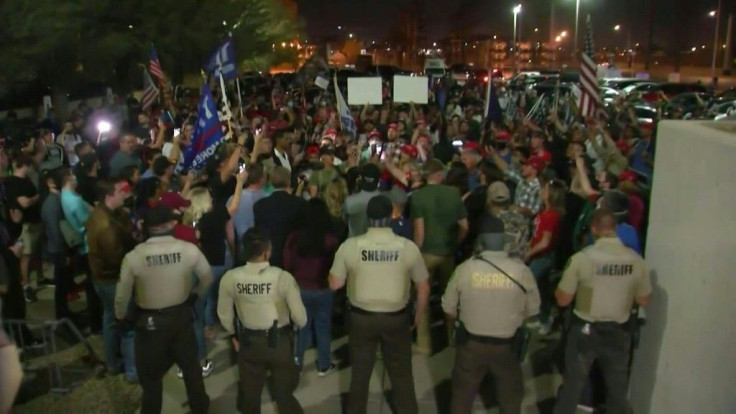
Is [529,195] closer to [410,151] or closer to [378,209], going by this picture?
[410,151]

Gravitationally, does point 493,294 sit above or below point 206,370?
above

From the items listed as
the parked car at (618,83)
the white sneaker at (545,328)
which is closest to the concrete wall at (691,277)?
the white sneaker at (545,328)

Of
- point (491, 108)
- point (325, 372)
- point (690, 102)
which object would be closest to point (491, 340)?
point (325, 372)

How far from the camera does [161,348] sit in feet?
17.7

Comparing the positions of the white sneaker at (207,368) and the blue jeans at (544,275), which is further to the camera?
the blue jeans at (544,275)

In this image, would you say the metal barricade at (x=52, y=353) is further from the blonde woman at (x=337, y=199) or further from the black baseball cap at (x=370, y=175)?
the black baseball cap at (x=370, y=175)

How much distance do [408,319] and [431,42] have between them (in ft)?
277

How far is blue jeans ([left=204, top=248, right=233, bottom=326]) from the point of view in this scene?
22.6 feet

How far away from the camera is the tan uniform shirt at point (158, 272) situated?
528cm

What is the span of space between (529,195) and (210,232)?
11.1ft

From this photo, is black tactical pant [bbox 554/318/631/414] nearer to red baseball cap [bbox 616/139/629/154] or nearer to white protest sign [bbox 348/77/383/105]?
red baseball cap [bbox 616/139/629/154]

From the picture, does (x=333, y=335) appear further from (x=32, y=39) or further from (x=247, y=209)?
(x=32, y=39)

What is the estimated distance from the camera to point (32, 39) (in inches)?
736

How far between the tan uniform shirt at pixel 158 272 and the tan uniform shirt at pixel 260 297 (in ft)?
1.37
